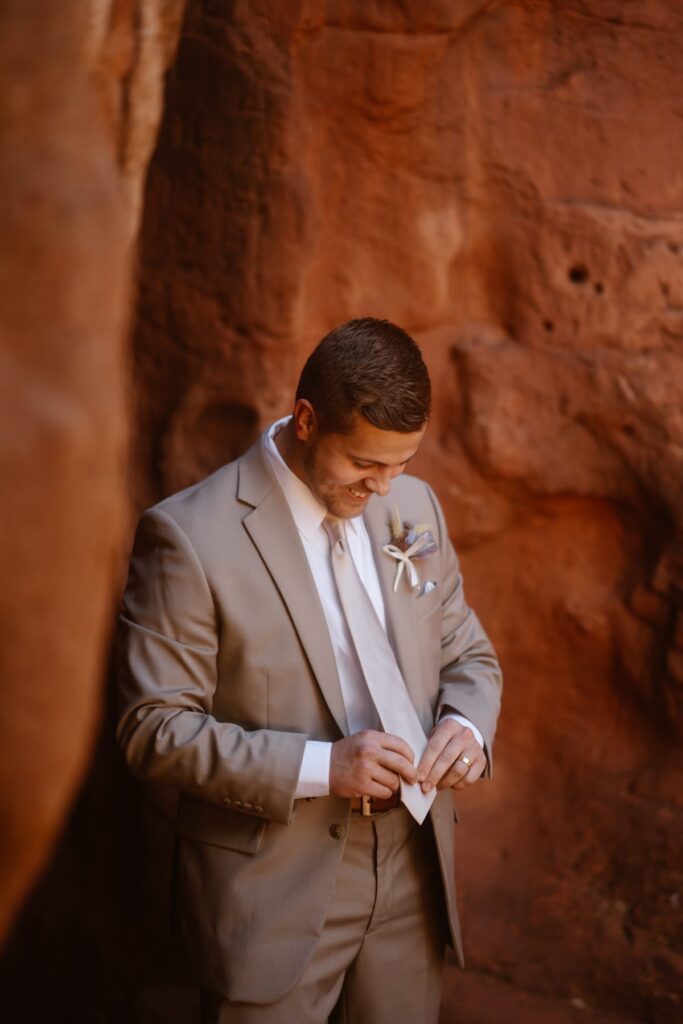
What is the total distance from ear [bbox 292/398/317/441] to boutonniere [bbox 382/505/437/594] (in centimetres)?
40

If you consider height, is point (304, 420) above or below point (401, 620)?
above

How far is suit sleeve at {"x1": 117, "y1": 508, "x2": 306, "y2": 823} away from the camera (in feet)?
7.88

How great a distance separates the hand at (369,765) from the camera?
237 cm

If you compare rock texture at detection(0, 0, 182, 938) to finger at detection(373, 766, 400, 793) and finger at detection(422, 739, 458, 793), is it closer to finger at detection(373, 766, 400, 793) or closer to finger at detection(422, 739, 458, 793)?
finger at detection(373, 766, 400, 793)

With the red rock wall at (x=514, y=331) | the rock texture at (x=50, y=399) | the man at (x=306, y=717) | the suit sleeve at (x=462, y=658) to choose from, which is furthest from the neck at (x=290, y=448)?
the rock texture at (x=50, y=399)

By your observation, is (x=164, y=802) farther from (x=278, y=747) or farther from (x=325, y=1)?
(x=325, y=1)

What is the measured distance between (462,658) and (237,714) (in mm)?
793

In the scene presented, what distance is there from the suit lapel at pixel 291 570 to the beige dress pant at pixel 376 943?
37cm

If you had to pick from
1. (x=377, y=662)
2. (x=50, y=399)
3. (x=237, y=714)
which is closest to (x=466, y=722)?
(x=377, y=662)

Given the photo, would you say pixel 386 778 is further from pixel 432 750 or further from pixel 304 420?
pixel 304 420

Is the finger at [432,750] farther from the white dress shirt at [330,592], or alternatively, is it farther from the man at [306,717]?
the white dress shirt at [330,592]

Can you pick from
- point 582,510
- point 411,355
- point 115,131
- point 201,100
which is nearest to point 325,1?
point 201,100

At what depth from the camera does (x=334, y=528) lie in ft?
9.07

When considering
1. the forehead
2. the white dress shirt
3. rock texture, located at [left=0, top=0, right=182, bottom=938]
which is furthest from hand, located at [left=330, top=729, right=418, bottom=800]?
rock texture, located at [left=0, top=0, right=182, bottom=938]
